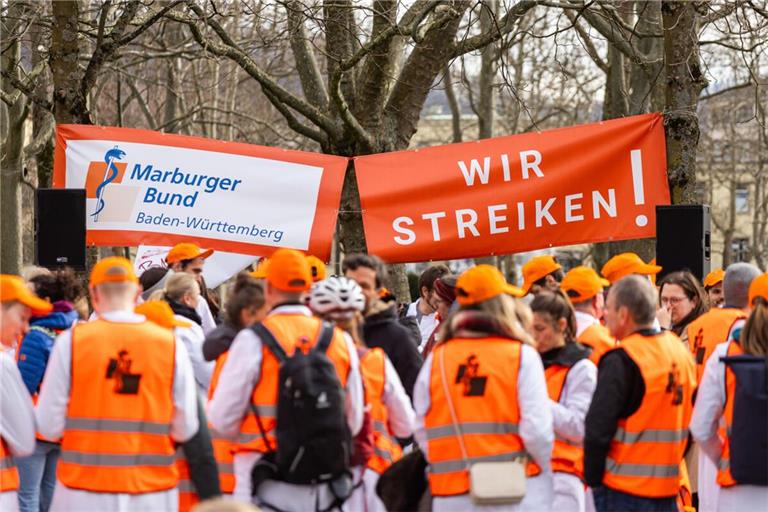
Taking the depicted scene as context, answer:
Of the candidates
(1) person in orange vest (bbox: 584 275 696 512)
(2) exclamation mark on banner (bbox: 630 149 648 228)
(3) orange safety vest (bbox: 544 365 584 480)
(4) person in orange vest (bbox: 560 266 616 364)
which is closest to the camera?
(1) person in orange vest (bbox: 584 275 696 512)

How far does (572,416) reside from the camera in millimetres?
6637

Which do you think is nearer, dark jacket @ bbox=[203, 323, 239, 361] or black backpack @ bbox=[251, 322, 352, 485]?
black backpack @ bbox=[251, 322, 352, 485]

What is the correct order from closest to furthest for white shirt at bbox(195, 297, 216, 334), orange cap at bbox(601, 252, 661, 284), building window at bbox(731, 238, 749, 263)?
1. orange cap at bbox(601, 252, 661, 284)
2. white shirt at bbox(195, 297, 216, 334)
3. building window at bbox(731, 238, 749, 263)

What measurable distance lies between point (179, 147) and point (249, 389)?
543 cm

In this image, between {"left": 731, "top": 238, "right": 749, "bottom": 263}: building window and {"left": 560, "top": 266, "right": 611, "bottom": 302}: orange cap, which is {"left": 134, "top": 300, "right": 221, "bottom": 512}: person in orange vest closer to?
{"left": 560, "top": 266, "right": 611, "bottom": 302}: orange cap

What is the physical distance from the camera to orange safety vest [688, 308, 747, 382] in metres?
7.93

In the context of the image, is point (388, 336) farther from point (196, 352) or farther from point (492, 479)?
point (492, 479)

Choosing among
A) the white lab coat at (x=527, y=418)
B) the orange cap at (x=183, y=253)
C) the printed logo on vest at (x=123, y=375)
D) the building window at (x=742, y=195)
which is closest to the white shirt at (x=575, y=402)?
the white lab coat at (x=527, y=418)

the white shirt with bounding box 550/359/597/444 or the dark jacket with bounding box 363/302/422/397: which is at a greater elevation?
the dark jacket with bounding box 363/302/422/397

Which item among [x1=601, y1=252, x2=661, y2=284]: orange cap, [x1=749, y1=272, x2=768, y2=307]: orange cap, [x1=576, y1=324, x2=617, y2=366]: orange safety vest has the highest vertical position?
[x1=601, y1=252, x2=661, y2=284]: orange cap

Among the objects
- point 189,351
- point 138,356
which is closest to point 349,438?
point 138,356

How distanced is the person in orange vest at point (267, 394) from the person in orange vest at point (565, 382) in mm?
1181

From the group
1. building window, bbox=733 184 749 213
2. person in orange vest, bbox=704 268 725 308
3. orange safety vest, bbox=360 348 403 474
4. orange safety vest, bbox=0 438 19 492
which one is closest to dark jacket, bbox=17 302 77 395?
orange safety vest, bbox=0 438 19 492

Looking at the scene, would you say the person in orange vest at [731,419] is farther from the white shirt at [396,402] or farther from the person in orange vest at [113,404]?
the person in orange vest at [113,404]
